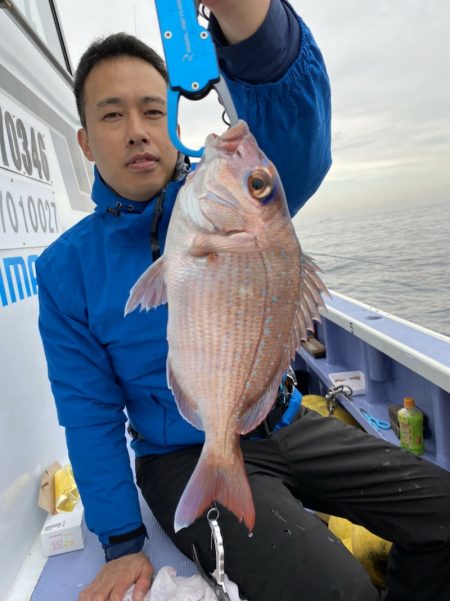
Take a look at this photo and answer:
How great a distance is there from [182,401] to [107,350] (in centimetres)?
93

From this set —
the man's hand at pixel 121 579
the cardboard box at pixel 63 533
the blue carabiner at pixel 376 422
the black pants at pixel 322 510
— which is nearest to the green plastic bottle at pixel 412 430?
the blue carabiner at pixel 376 422

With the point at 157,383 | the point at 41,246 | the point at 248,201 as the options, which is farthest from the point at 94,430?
the point at 41,246

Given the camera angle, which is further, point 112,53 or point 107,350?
point 107,350

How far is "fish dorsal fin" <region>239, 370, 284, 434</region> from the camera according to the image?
127 cm

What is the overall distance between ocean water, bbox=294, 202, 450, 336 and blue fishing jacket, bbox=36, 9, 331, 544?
290cm

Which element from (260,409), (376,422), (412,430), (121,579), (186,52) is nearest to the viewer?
(186,52)

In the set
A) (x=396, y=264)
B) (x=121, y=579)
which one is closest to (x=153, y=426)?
(x=121, y=579)

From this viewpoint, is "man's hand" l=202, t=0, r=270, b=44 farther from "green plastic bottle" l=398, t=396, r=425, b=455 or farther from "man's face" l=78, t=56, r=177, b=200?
"green plastic bottle" l=398, t=396, r=425, b=455

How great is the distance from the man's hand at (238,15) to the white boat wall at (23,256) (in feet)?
5.50

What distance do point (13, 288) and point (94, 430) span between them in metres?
1.02

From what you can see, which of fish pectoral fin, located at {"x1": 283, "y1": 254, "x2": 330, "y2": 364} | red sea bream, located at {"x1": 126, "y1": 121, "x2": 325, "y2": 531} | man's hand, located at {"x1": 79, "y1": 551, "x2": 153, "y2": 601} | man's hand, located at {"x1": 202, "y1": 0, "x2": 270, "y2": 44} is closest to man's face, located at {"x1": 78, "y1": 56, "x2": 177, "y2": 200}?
man's hand, located at {"x1": 202, "y1": 0, "x2": 270, "y2": 44}

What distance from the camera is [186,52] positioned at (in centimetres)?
99

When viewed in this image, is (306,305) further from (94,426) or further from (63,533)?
(63,533)

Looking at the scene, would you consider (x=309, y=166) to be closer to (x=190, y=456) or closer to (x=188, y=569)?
(x=190, y=456)
